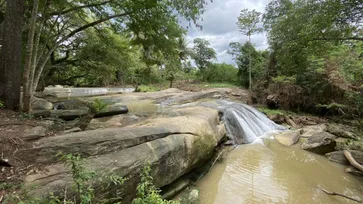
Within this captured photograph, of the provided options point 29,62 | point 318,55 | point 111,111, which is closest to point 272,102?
point 318,55

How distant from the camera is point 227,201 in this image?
3.97m

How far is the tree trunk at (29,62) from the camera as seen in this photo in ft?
14.1

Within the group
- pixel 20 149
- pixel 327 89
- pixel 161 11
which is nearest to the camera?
pixel 20 149

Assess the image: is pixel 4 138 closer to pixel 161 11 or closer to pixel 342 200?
pixel 161 11

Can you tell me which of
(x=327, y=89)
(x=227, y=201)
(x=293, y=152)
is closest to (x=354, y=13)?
(x=293, y=152)

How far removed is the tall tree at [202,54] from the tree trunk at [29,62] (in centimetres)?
2254

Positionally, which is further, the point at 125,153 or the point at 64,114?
the point at 64,114

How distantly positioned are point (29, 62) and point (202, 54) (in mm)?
22938

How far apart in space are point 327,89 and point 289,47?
19.3ft

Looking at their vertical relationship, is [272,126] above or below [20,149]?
below

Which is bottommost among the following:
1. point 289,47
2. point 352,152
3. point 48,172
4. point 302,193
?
point 302,193

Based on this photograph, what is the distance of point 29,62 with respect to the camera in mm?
4328

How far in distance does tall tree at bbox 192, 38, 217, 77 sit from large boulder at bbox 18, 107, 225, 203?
22163 millimetres

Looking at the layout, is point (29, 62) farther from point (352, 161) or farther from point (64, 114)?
point (352, 161)
